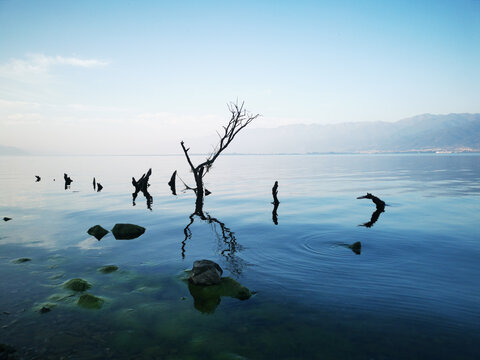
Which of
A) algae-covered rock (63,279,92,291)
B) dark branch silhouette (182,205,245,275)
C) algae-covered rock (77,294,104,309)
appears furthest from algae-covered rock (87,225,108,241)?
algae-covered rock (77,294,104,309)

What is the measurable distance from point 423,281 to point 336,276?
2961mm

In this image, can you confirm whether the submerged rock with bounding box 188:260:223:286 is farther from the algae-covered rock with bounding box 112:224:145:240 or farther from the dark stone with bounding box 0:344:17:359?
the algae-covered rock with bounding box 112:224:145:240

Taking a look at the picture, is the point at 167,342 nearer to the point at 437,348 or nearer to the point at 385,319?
the point at 385,319

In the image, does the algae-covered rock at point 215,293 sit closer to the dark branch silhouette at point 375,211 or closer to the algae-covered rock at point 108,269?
the algae-covered rock at point 108,269

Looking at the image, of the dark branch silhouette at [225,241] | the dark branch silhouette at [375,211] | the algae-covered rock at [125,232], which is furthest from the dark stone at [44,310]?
the dark branch silhouette at [375,211]

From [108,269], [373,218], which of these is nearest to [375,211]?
[373,218]

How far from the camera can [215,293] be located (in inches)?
378

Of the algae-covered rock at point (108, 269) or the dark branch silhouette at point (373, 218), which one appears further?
the dark branch silhouette at point (373, 218)

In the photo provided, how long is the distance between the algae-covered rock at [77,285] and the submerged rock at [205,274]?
3.51m

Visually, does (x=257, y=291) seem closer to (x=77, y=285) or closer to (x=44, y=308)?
(x=77, y=285)

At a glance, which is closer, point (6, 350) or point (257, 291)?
point (6, 350)

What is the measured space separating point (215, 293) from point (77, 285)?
188 inches

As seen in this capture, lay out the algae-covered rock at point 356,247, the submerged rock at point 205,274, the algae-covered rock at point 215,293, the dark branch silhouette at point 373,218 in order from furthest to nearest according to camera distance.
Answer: the dark branch silhouette at point 373,218 → the algae-covered rock at point 356,247 → the submerged rock at point 205,274 → the algae-covered rock at point 215,293

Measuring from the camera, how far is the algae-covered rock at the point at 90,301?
8.79 meters
